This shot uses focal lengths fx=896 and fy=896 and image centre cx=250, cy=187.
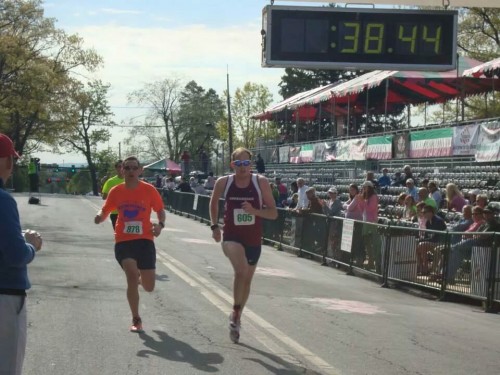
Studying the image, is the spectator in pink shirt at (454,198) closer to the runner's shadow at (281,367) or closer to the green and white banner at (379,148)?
the green and white banner at (379,148)

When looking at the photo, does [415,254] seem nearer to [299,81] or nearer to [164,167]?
[164,167]

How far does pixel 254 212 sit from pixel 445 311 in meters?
5.02

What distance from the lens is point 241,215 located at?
29.9 ft

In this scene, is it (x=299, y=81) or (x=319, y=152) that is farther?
(x=299, y=81)

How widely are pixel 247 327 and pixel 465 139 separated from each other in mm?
15394

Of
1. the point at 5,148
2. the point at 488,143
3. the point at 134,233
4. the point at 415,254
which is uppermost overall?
the point at 488,143

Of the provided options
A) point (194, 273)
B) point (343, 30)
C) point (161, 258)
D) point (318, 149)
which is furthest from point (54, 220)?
point (343, 30)

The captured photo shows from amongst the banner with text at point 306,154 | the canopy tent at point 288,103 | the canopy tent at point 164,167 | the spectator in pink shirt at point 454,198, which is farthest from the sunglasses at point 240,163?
the canopy tent at point 164,167

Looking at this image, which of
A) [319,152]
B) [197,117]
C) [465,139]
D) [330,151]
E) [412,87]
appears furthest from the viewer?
[197,117]

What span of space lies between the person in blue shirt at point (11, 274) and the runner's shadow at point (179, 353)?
317 cm

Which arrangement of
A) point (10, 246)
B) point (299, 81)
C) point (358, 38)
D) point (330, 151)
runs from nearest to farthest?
1. point (10, 246)
2. point (358, 38)
3. point (330, 151)
4. point (299, 81)

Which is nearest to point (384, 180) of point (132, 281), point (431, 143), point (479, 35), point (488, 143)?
point (431, 143)

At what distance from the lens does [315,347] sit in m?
8.83

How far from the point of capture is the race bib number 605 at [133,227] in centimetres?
948
